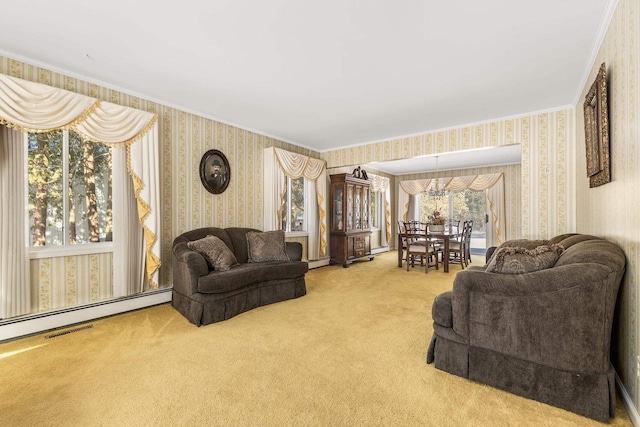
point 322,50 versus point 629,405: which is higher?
point 322,50

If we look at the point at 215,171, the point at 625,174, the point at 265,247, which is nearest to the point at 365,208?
the point at 265,247

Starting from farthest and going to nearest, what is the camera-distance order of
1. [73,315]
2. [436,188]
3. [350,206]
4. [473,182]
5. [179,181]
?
[436,188] → [473,182] → [350,206] → [179,181] → [73,315]

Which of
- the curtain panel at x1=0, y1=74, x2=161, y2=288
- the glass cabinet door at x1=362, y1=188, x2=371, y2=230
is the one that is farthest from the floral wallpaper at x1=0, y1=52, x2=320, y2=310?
the glass cabinet door at x1=362, y1=188, x2=371, y2=230

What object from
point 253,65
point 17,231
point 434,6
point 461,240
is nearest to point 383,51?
point 434,6

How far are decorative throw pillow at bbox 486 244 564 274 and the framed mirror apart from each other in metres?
3.64

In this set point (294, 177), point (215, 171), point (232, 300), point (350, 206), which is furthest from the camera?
point (350, 206)

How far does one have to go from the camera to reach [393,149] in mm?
5289

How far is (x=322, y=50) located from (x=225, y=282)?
2470 millimetres

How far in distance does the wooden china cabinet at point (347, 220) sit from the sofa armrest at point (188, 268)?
11.3 feet

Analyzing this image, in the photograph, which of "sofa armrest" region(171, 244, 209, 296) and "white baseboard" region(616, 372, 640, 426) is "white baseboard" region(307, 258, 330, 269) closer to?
"sofa armrest" region(171, 244, 209, 296)

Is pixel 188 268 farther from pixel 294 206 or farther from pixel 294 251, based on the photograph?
pixel 294 206

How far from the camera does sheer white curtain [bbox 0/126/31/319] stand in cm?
253

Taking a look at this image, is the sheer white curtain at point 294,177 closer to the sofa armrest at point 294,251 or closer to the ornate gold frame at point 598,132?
the sofa armrest at point 294,251

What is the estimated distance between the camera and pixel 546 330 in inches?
67.2
